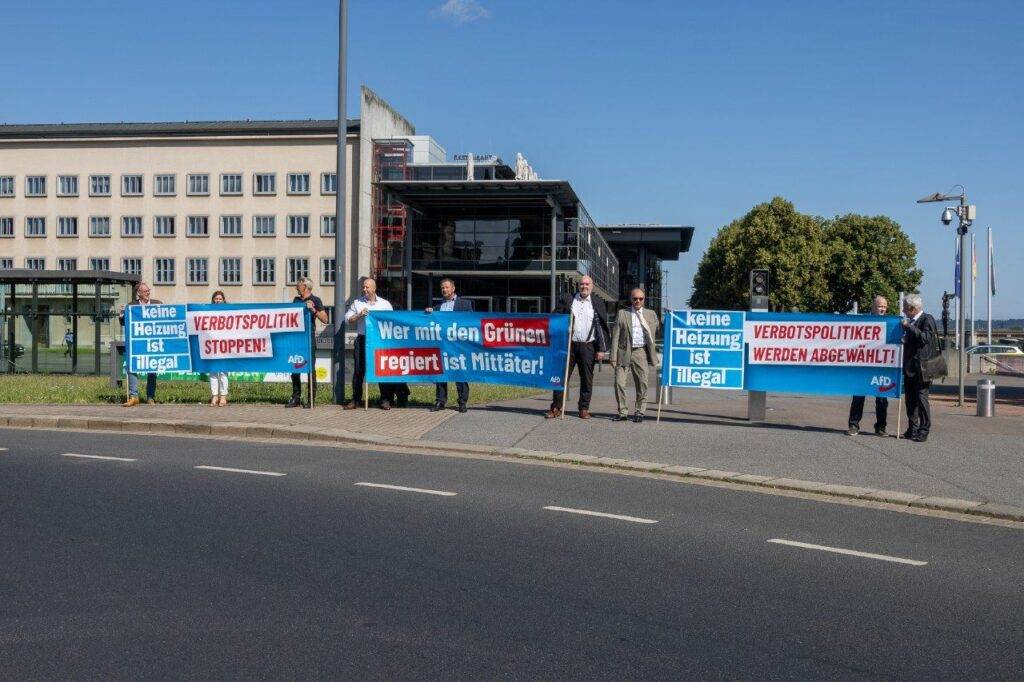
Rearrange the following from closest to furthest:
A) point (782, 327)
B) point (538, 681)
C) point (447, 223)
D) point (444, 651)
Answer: point (538, 681), point (444, 651), point (782, 327), point (447, 223)

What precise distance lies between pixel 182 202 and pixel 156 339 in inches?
2022

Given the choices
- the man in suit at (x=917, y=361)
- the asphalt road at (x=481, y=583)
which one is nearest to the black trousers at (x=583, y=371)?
the man in suit at (x=917, y=361)

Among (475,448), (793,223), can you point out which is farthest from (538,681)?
(793,223)

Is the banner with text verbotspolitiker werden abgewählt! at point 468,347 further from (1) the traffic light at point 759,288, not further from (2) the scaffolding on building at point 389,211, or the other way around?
(2) the scaffolding on building at point 389,211

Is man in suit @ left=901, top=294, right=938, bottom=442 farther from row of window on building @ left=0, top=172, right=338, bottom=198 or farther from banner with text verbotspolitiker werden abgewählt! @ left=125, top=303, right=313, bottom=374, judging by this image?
row of window on building @ left=0, top=172, right=338, bottom=198

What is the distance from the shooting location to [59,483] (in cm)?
882

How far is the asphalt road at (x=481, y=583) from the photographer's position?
449 centimetres

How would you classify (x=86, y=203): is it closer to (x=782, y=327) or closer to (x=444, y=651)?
(x=782, y=327)

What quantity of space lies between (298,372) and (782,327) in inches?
270

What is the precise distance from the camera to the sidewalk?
969 centimetres

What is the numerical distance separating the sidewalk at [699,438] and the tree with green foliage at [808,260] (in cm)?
5023

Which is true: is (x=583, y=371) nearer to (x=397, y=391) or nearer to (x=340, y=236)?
(x=397, y=391)

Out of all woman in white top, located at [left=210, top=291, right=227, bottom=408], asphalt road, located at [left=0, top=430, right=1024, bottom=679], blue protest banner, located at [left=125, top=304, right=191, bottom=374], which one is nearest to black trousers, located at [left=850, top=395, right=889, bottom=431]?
asphalt road, located at [left=0, top=430, right=1024, bottom=679]

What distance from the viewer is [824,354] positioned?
44.2 feet
